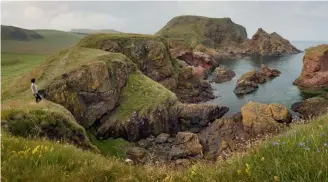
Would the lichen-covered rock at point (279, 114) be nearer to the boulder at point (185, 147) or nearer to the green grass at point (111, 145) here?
the boulder at point (185, 147)

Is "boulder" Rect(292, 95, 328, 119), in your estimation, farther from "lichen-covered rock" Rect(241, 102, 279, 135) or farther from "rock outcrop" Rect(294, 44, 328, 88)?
"rock outcrop" Rect(294, 44, 328, 88)

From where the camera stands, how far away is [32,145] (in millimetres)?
8070

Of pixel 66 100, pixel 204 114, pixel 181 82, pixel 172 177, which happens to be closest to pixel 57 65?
pixel 66 100

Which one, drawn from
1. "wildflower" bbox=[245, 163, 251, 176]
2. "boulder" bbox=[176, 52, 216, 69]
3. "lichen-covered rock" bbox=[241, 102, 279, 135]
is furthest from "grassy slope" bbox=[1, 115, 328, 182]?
"boulder" bbox=[176, 52, 216, 69]

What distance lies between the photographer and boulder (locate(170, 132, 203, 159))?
37250 mm

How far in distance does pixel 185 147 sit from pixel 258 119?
38.8 ft

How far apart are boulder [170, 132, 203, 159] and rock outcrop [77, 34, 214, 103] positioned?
2659cm

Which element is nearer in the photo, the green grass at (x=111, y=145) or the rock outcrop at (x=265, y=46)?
the green grass at (x=111, y=145)

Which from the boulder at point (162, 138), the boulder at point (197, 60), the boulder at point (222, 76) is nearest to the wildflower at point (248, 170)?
the boulder at point (162, 138)

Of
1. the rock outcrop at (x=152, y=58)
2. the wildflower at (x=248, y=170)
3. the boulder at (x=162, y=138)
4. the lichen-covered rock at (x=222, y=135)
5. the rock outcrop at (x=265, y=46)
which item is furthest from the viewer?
the rock outcrop at (x=265, y=46)

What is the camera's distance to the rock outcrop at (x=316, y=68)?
2862 inches

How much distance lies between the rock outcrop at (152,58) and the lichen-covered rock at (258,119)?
2242 centimetres

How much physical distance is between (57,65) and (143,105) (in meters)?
16.1

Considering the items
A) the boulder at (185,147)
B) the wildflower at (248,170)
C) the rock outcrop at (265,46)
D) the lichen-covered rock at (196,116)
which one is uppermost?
the rock outcrop at (265,46)
